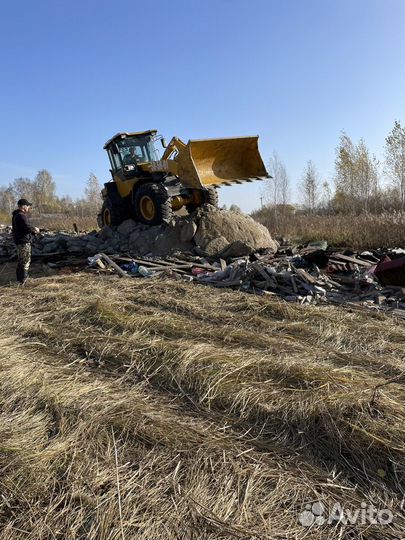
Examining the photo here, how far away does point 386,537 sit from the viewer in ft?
6.15

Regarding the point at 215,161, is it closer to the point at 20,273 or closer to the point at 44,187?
the point at 20,273

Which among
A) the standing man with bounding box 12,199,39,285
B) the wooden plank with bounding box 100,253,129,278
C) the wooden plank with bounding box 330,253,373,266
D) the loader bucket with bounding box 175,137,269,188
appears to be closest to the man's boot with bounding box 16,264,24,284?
the standing man with bounding box 12,199,39,285

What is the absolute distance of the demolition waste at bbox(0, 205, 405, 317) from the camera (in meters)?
6.86

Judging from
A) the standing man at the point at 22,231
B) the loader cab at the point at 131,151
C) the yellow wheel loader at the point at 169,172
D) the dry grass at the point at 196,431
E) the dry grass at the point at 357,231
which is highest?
the loader cab at the point at 131,151

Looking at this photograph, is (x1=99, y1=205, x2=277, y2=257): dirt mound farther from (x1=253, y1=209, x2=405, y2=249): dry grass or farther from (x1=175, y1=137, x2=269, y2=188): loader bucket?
(x1=253, y1=209, x2=405, y2=249): dry grass

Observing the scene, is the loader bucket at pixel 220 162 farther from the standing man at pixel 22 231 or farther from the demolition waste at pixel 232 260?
the standing man at pixel 22 231

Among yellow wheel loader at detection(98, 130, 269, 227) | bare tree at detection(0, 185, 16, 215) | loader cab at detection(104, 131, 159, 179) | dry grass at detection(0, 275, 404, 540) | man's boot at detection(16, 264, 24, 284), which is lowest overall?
dry grass at detection(0, 275, 404, 540)

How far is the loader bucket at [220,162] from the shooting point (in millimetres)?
10320

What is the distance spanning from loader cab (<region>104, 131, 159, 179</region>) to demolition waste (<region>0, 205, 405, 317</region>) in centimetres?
163

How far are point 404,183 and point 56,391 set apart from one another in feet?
Result: 83.3

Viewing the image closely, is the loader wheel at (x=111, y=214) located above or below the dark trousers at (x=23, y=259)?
above

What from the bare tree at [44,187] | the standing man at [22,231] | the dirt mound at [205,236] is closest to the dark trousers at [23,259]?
the standing man at [22,231]

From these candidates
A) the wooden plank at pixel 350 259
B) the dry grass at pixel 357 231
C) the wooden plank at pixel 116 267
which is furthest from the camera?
the dry grass at pixel 357 231

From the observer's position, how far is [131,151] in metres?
12.5
